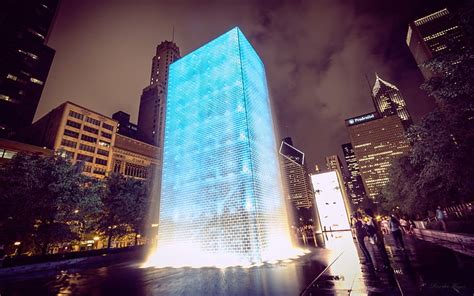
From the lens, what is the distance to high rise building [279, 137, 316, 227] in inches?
1041

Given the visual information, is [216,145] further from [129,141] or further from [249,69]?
[129,141]

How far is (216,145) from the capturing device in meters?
13.2

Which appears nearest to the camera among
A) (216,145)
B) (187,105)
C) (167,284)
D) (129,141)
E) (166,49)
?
(167,284)

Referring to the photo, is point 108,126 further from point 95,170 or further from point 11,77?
point 11,77

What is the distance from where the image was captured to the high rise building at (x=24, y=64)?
58969 mm

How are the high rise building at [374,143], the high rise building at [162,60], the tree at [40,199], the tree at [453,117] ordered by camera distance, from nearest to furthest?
the tree at [453,117], the tree at [40,199], the high rise building at [162,60], the high rise building at [374,143]

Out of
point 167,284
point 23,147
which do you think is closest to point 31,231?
point 167,284

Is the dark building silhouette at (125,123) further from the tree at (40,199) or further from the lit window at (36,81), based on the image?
the tree at (40,199)

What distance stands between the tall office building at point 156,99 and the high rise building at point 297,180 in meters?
67.1

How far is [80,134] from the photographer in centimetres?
6425

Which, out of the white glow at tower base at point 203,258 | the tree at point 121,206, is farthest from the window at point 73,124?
the white glow at tower base at point 203,258

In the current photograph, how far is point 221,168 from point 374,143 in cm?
18559

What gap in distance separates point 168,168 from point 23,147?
52.1 metres

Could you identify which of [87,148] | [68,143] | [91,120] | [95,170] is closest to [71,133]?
[68,143]
